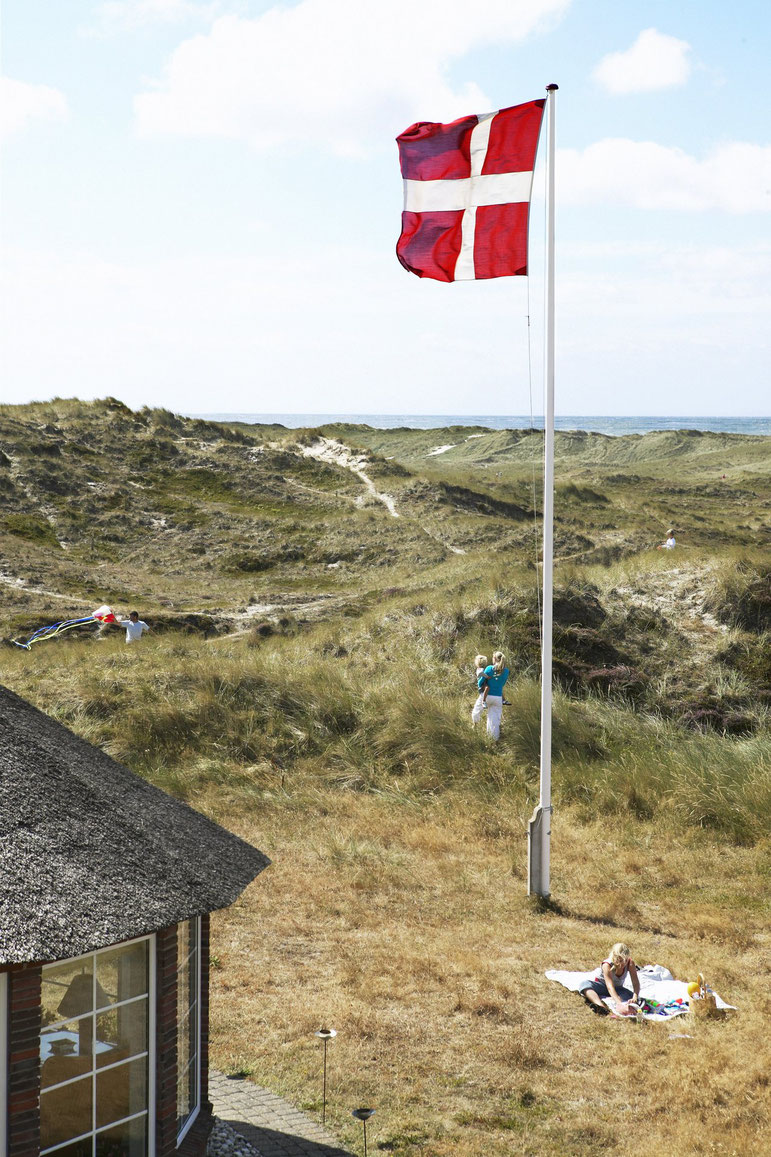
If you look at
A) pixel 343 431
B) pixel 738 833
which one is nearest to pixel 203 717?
pixel 738 833

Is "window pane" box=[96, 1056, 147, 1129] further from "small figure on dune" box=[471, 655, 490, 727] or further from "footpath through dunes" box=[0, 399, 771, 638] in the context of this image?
"footpath through dunes" box=[0, 399, 771, 638]

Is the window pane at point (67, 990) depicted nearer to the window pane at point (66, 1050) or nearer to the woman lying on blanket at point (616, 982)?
the window pane at point (66, 1050)

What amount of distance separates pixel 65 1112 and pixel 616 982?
7007 mm

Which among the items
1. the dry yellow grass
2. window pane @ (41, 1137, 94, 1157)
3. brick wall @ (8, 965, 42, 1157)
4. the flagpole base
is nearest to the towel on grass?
the dry yellow grass

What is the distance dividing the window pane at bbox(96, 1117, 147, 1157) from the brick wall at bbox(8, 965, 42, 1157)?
33.0 inches

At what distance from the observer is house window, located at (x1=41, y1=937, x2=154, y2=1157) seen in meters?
7.17

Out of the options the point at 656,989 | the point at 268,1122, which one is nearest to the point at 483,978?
the point at 656,989

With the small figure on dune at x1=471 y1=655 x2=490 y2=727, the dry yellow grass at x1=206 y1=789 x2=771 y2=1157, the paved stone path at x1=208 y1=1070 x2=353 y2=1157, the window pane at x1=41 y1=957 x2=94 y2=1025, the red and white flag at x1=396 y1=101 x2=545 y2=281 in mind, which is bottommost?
the dry yellow grass at x1=206 y1=789 x2=771 y2=1157

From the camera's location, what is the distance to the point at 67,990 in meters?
7.44

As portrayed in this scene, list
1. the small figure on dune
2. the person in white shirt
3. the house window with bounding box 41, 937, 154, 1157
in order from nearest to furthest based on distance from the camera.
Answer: the house window with bounding box 41, 937, 154, 1157
the small figure on dune
the person in white shirt

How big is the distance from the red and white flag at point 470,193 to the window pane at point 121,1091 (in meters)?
10.7

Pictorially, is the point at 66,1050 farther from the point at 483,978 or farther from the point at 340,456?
the point at 340,456

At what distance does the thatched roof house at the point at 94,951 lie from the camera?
21.5 feet

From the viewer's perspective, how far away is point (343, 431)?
15588cm
